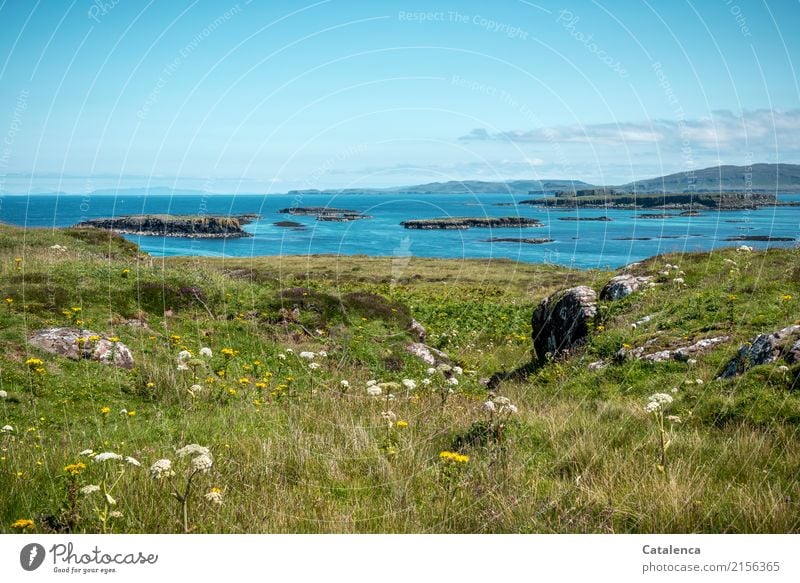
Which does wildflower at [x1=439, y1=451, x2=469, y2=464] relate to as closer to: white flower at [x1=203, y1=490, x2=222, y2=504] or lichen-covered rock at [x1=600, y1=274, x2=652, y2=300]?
white flower at [x1=203, y1=490, x2=222, y2=504]

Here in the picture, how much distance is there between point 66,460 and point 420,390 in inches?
218

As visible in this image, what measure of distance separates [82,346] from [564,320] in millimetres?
12994

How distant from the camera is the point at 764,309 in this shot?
498 inches

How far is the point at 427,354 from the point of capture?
1747cm

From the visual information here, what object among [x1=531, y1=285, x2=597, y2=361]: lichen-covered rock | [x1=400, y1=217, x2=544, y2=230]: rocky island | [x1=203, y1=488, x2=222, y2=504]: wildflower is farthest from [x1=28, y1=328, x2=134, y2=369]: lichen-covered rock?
[x1=400, y1=217, x2=544, y2=230]: rocky island

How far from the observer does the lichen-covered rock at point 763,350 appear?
9117mm

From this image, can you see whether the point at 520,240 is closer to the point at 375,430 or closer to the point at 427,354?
the point at 427,354

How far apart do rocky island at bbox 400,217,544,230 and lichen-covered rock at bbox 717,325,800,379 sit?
5223 inches

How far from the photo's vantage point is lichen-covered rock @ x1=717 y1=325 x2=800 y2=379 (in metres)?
9.12

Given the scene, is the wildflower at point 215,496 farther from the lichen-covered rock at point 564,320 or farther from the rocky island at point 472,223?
the rocky island at point 472,223

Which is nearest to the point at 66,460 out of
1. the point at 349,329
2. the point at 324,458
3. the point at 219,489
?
the point at 219,489

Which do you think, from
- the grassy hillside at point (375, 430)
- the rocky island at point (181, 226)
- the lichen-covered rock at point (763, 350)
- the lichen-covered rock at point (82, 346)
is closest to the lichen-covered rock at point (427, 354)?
the grassy hillside at point (375, 430)
